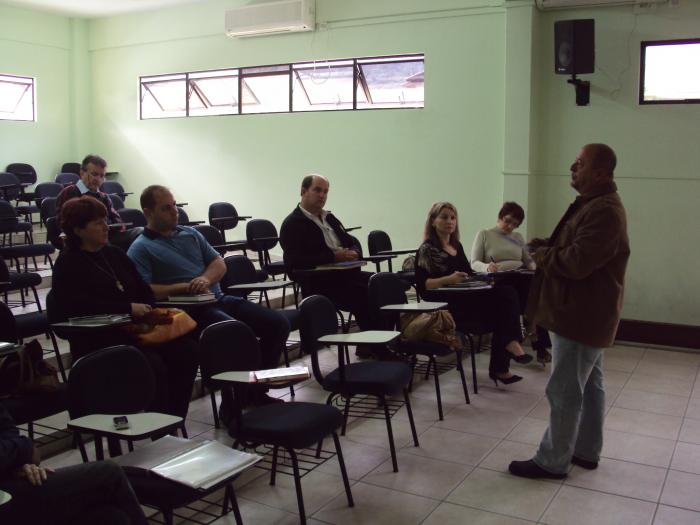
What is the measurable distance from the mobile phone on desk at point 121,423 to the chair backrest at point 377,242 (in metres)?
3.97

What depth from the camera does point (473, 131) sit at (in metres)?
6.95

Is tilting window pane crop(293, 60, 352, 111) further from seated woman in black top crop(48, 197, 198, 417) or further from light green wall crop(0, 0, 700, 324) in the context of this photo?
seated woman in black top crop(48, 197, 198, 417)

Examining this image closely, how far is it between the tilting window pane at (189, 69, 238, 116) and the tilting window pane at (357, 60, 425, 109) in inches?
68.8

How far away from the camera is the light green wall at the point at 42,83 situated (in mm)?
9125

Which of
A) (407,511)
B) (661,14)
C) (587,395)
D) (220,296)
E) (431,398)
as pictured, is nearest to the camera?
(407,511)

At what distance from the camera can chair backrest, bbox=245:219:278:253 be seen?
20.9 feet

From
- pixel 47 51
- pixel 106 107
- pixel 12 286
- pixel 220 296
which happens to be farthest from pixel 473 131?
pixel 47 51

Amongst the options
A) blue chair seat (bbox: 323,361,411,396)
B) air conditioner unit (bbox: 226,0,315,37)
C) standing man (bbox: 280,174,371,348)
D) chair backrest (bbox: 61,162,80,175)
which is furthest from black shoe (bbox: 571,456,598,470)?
chair backrest (bbox: 61,162,80,175)

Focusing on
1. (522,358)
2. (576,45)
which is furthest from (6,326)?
(576,45)

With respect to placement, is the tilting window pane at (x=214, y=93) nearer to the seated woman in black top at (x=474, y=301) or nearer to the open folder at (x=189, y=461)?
the seated woman in black top at (x=474, y=301)

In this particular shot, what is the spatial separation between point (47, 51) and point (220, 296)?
7.14 metres

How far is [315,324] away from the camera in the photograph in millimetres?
3400

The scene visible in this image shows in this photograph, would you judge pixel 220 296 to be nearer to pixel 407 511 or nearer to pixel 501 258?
pixel 407 511

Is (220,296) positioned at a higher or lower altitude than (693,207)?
lower
